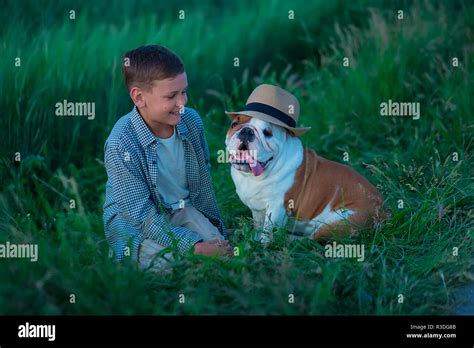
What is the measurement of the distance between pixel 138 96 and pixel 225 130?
191 cm

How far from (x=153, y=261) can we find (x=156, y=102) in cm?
91

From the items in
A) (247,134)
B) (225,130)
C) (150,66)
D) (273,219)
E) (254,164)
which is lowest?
(273,219)

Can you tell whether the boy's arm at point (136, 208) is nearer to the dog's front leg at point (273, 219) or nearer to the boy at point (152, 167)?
the boy at point (152, 167)

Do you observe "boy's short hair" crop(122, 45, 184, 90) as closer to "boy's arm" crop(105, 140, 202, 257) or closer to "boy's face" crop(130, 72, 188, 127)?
"boy's face" crop(130, 72, 188, 127)

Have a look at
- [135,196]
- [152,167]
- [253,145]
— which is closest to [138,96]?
[152,167]

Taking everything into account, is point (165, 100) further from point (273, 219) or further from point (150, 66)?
point (273, 219)

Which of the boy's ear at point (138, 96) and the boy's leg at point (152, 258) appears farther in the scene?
the boy's ear at point (138, 96)

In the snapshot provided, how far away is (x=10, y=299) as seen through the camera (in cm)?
343

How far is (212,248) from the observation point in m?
3.97

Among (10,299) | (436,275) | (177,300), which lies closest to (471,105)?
(436,275)

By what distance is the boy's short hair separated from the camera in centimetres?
409

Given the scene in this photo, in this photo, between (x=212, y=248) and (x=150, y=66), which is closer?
(x=212, y=248)

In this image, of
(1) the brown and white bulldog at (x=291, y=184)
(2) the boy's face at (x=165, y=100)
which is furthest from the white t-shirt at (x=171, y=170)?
(1) the brown and white bulldog at (x=291, y=184)

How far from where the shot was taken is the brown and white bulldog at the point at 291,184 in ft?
13.8
